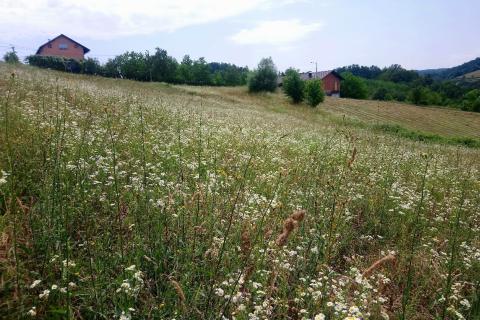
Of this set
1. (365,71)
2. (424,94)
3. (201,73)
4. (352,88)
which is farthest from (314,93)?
(365,71)

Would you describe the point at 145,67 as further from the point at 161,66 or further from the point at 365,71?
the point at 365,71

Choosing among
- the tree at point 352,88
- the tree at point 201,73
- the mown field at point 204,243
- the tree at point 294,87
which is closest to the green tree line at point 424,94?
the tree at point 352,88

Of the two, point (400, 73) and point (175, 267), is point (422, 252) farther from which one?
point (400, 73)

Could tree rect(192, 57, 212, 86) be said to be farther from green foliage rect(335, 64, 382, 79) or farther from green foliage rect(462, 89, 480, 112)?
green foliage rect(335, 64, 382, 79)

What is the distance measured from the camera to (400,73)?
155 metres

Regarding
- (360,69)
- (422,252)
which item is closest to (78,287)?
(422,252)

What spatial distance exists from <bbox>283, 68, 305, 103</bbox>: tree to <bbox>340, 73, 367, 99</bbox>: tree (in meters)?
47.9

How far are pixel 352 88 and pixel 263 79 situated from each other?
49131 millimetres

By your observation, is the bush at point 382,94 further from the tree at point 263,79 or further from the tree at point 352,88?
the tree at point 263,79

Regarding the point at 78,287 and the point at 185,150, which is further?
the point at 185,150

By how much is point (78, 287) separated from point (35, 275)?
15.5 inches

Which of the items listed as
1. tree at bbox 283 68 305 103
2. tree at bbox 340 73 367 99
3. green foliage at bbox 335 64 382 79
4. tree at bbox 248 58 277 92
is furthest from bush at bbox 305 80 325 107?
green foliage at bbox 335 64 382 79

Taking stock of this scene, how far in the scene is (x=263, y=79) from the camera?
209ft

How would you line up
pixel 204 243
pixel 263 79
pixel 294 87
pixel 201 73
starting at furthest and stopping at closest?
pixel 201 73 → pixel 263 79 → pixel 294 87 → pixel 204 243
